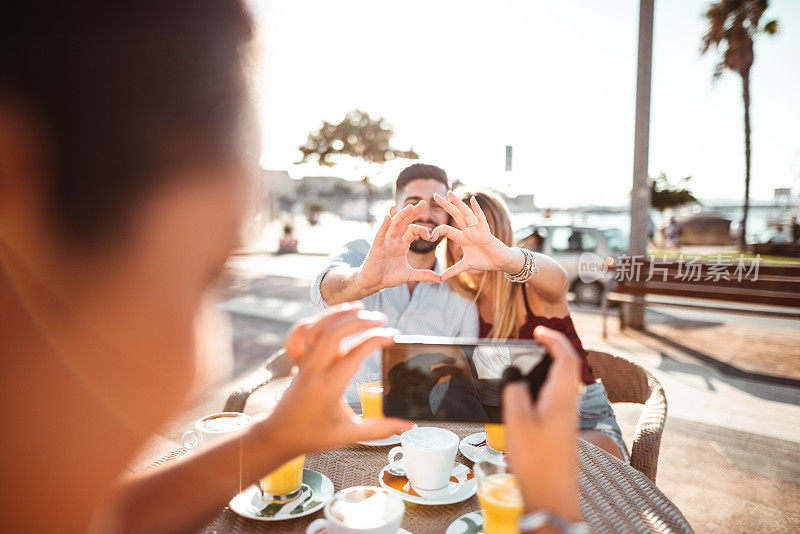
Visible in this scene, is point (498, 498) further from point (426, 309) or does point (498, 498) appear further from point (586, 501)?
point (426, 309)

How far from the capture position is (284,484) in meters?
1.35

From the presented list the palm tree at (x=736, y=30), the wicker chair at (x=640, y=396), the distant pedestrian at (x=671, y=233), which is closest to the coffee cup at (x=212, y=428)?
the wicker chair at (x=640, y=396)

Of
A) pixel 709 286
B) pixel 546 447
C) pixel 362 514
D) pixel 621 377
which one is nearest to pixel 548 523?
pixel 546 447

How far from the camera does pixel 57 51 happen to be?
0.62 m

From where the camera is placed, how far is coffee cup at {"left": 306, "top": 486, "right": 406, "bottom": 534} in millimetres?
1021

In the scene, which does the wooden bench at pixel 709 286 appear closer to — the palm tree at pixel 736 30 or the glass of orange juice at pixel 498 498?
the glass of orange juice at pixel 498 498

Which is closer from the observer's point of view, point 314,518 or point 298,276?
point 314,518

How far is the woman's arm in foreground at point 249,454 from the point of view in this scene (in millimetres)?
768

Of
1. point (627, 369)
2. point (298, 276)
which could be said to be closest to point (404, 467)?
point (627, 369)

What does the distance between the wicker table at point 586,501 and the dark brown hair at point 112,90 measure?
0.98 m

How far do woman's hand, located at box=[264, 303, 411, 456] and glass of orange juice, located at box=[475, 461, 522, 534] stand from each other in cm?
40

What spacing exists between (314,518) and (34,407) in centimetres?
87

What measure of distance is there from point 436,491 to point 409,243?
1048 mm

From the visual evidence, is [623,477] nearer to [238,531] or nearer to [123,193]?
[238,531]
